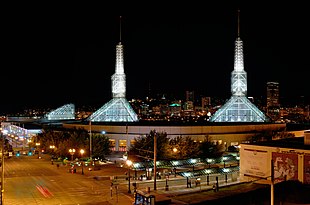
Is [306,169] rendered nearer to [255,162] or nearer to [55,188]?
[255,162]

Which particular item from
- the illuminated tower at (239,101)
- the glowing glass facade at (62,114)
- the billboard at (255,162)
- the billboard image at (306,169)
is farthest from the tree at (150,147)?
the glowing glass facade at (62,114)

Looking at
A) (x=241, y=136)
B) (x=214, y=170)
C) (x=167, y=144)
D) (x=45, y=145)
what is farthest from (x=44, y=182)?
(x=241, y=136)

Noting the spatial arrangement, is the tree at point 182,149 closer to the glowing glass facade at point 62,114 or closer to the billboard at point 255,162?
the billboard at point 255,162

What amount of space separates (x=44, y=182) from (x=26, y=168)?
1307 centimetres

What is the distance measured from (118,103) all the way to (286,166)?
6670 cm

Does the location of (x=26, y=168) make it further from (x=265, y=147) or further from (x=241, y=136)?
A: (x=241, y=136)

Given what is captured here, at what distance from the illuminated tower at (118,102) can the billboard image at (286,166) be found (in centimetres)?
6338

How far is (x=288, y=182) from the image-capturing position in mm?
30531

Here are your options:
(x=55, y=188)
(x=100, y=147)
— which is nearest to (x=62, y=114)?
(x=100, y=147)

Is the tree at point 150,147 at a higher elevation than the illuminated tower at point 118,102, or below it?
below

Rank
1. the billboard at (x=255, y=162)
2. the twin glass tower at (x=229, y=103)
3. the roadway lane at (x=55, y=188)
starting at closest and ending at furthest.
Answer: the roadway lane at (x=55, y=188) < the billboard at (x=255, y=162) < the twin glass tower at (x=229, y=103)

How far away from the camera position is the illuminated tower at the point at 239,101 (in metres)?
94.5

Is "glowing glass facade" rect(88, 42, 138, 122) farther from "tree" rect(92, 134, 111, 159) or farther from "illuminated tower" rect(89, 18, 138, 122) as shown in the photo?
"tree" rect(92, 134, 111, 159)

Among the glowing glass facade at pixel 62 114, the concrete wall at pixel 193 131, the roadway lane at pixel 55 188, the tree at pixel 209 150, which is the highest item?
the glowing glass facade at pixel 62 114
